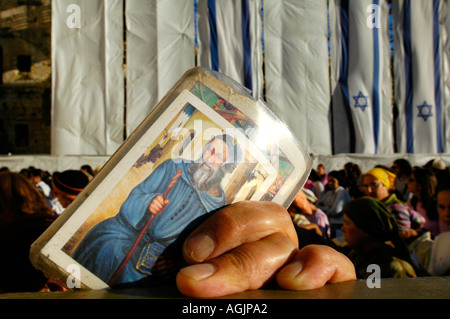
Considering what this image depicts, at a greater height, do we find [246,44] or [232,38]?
[232,38]

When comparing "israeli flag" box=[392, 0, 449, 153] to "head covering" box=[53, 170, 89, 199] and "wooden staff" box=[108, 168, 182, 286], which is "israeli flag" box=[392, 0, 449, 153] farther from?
"wooden staff" box=[108, 168, 182, 286]

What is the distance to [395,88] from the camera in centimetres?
957

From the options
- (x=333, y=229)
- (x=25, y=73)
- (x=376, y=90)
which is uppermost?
(x=25, y=73)

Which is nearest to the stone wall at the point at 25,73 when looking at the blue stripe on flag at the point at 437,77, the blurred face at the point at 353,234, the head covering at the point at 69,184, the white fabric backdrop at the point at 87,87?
the white fabric backdrop at the point at 87,87

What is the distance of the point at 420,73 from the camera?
9.27 meters

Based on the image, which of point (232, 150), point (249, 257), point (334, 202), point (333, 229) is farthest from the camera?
point (334, 202)

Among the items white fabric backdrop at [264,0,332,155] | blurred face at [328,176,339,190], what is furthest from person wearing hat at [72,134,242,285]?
white fabric backdrop at [264,0,332,155]

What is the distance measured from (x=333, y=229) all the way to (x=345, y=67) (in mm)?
6239

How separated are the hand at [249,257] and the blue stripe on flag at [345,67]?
30.7ft

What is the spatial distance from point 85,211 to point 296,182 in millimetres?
428

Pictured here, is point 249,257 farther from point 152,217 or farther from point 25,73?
point 25,73

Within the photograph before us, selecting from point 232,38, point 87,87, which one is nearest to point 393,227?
point 232,38

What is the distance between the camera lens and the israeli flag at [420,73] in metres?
9.15

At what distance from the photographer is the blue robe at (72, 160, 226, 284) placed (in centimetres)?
71
